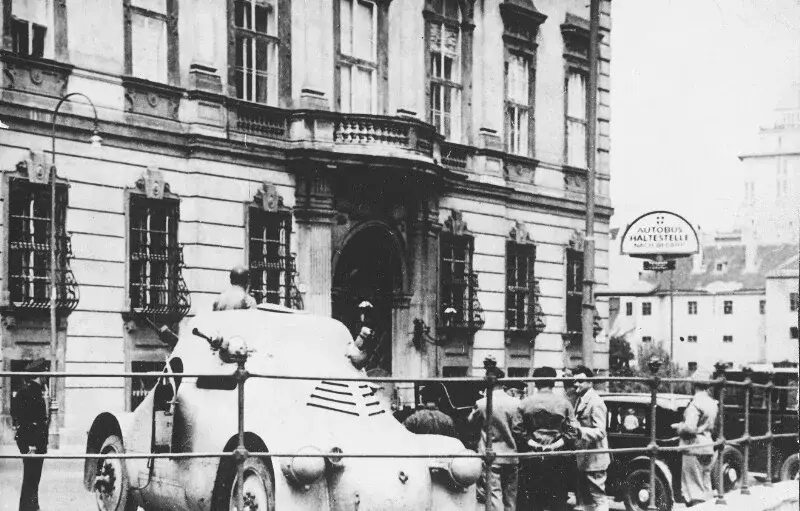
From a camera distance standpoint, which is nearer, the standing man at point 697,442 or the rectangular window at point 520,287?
the standing man at point 697,442

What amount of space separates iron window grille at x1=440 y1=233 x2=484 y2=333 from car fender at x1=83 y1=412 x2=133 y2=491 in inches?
657

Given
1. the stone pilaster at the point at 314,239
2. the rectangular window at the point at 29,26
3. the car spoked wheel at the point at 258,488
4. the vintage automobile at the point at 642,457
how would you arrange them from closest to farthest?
the car spoked wheel at the point at 258,488 < the vintage automobile at the point at 642,457 < the rectangular window at the point at 29,26 < the stone pilaster at the point at 314,239

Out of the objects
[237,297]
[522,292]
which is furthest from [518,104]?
[237,297]

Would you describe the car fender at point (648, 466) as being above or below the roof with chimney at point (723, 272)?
below

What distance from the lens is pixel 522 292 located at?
30047 mm

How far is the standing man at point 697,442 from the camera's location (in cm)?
1341

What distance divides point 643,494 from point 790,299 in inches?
2504

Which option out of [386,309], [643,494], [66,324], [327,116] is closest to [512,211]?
[386,309]

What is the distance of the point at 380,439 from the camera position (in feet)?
30.8

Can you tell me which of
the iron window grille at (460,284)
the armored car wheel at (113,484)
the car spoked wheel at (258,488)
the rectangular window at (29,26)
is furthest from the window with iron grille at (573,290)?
the car spoked wheel at (258,488)

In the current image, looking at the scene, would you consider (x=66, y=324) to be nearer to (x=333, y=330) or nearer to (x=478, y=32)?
(x=333, y=330)

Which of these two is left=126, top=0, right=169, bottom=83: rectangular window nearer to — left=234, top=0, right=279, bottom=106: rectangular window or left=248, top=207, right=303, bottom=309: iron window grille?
left=234, top=0, right=279, bottom=106: rectangular window

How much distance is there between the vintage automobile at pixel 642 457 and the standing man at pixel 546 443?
1.61m

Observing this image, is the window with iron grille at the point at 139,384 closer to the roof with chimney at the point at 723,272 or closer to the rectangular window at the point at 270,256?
the rectangular window at the point at 270,256
